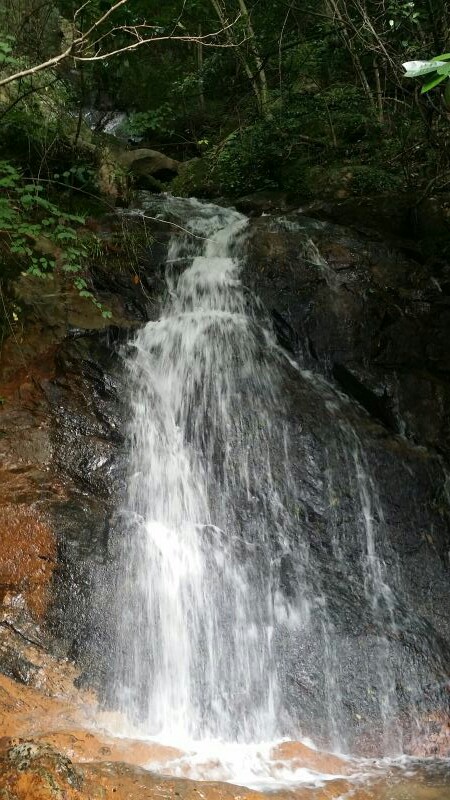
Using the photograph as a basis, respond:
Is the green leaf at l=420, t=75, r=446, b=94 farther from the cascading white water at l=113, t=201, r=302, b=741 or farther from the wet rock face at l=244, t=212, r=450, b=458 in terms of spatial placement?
the wet rock face at l=244, t=212, r=450, b=458

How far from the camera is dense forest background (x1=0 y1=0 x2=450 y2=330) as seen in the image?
6.09 metres

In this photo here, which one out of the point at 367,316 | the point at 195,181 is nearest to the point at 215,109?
the point at 195,181

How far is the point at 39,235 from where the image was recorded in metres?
6.13

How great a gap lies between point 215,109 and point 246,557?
12.5 meters

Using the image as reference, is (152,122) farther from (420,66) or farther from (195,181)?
(420,66)

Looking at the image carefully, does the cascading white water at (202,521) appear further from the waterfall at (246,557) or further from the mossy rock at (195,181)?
the mossy rock at (195,181)

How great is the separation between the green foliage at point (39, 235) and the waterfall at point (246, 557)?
1.09 m

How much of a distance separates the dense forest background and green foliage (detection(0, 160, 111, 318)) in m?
0.02

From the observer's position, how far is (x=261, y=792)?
3199 mm

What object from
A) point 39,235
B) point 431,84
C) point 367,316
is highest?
point 39,235

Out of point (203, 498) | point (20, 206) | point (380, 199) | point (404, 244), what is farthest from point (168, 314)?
point (380, 199)

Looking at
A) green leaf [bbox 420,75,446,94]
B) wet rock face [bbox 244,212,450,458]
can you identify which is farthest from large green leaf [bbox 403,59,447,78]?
wet rock face [bbox 244,212,450,458]

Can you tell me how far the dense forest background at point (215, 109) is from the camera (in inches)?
240

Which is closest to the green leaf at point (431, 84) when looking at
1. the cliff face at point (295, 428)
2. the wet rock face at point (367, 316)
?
the cliff face at point (295, 428)
